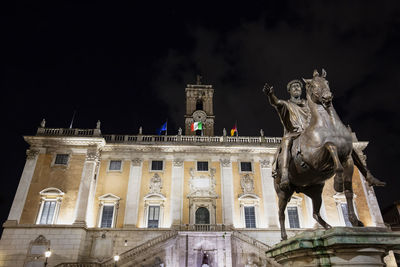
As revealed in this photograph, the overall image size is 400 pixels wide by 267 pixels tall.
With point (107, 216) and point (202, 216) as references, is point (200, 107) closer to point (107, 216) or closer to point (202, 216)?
point (202, 216)

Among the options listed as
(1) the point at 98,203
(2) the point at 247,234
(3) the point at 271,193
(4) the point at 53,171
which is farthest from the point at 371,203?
(4) the point at 53,171

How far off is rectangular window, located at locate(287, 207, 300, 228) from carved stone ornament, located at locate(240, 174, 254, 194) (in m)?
4.10

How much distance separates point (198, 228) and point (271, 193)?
830 centimetres

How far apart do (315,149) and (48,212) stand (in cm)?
2516

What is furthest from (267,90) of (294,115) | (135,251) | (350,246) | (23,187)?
(23,187)

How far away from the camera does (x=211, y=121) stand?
3381 centimetres

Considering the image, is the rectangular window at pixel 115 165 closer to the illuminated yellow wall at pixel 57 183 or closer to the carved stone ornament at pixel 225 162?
the illuminated yellow wall at pixel 57 183

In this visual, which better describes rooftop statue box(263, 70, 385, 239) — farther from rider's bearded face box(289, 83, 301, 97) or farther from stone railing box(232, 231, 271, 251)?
stone railing box(232, 231, 271, 251)

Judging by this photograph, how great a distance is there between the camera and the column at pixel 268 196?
24844 millimetres

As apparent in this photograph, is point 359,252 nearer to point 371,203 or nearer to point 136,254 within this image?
point 136,254

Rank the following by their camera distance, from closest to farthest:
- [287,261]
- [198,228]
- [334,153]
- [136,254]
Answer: [334,153] → [287,261] → [136,254] → [198,228]

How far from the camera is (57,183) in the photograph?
24.5 metres

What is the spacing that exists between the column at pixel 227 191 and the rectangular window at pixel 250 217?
1.46 meters

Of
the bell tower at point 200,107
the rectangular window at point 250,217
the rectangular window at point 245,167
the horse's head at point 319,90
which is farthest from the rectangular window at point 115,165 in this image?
the horse's head at point 319,90
